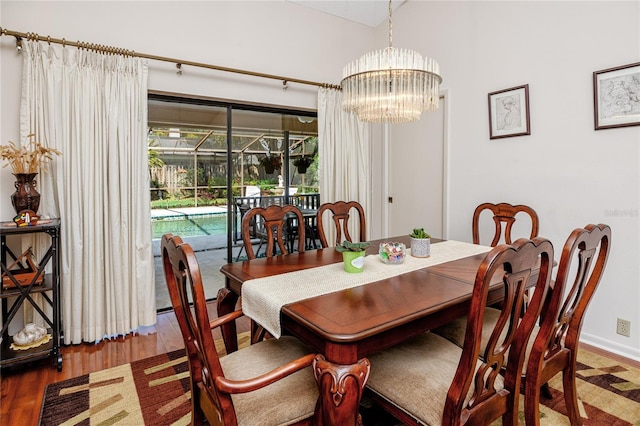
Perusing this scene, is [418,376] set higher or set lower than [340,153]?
lower

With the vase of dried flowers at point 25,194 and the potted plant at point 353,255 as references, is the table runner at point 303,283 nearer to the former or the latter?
the potted plant at point 353,255

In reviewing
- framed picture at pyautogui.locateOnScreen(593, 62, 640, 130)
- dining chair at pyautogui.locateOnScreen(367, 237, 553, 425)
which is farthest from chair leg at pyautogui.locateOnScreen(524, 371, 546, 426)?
framed picture at pyautogui.locateOnScreen(593, 62, 640, 130)

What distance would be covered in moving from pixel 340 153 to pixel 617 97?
7.94ft

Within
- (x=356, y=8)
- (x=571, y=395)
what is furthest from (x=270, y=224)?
(x=356, y=8)

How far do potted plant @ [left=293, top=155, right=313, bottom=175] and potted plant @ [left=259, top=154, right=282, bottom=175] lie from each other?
213mm

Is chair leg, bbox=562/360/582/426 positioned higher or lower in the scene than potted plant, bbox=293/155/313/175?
lower

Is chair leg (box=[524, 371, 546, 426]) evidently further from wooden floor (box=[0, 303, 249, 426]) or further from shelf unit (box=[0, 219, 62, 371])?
shelf unit (box=[0, 219, 62, 371])

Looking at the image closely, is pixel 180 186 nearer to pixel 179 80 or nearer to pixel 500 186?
pixel 179 80

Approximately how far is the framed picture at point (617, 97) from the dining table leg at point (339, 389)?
98.6 inches

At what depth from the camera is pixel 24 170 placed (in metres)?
2.37

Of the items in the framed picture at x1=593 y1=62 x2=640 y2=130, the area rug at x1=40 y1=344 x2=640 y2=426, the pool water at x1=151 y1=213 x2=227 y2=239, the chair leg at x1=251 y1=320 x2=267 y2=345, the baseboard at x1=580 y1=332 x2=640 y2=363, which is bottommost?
the area rug at x1=40 y1=344 x2=640 y2=426

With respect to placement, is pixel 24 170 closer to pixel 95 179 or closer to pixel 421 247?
pixel 95 179

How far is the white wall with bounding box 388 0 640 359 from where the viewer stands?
246 cm

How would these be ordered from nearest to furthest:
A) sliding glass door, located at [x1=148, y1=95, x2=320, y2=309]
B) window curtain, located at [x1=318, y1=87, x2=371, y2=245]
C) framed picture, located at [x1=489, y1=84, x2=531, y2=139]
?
framed picture, located at [x1=489, y1=84, x2=531, y2=139], sliding glass door, located at [x1=148, y1=95, x2=320, y2=309], window curtain, located at [x1=318, y1=87, x2=371, y2=245]
